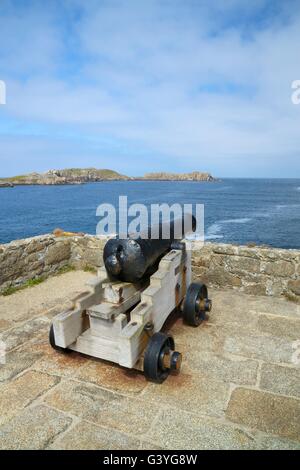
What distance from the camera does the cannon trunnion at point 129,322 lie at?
2857 millimetres

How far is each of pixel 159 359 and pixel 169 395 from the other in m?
0.29

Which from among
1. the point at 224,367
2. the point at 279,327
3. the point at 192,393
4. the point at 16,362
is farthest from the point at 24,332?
the point at 279,327

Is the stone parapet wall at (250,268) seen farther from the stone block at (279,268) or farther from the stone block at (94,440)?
the stone block at (94,440)

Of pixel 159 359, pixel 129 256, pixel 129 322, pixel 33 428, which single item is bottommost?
pixel 33 428

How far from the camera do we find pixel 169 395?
2.77 metres

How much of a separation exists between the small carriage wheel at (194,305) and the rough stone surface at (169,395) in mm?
126

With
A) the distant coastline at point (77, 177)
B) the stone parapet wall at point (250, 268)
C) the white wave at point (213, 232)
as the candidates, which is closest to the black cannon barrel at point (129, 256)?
the stone parapet wall at point (250, 268)

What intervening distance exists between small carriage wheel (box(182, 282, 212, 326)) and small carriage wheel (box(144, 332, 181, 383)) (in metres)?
0.94

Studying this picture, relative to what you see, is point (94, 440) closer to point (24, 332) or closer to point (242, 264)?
point (24, 332)

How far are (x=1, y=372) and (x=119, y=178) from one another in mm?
182655

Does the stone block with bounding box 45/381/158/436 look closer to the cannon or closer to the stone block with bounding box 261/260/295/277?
the cannon

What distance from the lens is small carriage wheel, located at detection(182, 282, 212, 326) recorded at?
12.7 ft

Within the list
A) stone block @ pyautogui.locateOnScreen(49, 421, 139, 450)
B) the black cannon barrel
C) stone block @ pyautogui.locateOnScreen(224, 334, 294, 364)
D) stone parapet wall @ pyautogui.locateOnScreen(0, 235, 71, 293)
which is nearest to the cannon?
the black cannon barrel

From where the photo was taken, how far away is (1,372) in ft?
10.2
